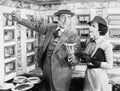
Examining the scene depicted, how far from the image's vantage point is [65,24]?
2.42 m

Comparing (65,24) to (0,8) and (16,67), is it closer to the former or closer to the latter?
(0,8)

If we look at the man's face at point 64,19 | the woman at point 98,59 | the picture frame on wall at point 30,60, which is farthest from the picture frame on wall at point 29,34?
the woman at point 98,59

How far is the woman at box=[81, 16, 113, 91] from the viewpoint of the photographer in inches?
84.7

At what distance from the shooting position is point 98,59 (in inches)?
87.0

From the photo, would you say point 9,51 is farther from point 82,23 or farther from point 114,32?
point 114,32

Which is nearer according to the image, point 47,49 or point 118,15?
point 47,49

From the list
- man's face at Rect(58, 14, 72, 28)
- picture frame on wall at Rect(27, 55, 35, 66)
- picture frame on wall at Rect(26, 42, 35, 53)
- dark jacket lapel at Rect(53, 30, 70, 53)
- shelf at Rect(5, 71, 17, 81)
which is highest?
man's face at Rect(58, 14, 72, 28)

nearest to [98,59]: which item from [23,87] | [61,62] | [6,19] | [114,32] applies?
[61,62]

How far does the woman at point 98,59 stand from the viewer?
84.7 inches

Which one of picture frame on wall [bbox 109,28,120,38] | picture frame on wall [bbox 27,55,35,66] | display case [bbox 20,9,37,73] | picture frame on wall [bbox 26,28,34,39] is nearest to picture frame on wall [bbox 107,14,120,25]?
picture frame on wall [bbox 109,28,120,38]

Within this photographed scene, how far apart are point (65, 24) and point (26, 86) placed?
0.96 metres

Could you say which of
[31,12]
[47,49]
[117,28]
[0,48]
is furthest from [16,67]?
[117,28]

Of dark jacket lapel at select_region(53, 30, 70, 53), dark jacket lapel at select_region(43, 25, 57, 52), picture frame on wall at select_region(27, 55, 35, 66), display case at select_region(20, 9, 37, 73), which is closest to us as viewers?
dark jacket lapel at select_region(53, 30, 70, 53)

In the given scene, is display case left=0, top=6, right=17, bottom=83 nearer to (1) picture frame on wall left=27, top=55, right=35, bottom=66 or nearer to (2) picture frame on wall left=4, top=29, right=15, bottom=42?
(2) picture frame on wall left=4, top=29, right=15, bottom=42
